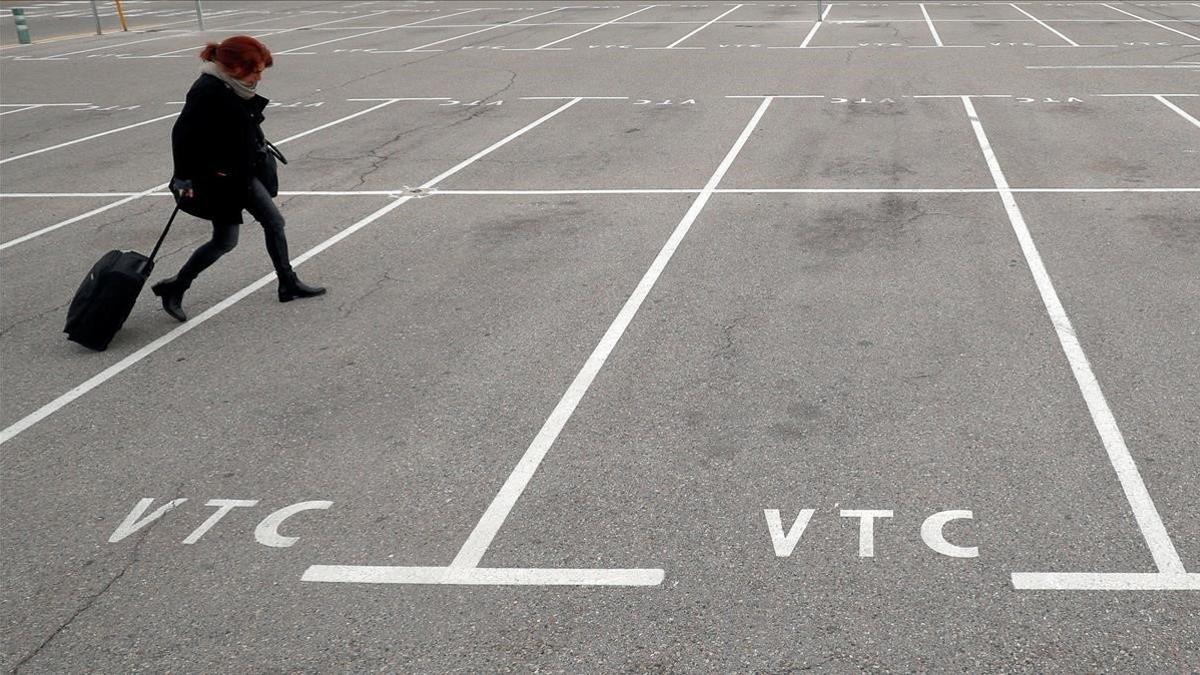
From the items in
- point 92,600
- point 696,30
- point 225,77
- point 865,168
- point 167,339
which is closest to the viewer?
point 92,600

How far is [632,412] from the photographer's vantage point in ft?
20.5

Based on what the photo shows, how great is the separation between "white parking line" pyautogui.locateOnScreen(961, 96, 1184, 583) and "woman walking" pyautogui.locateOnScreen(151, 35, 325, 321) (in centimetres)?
540

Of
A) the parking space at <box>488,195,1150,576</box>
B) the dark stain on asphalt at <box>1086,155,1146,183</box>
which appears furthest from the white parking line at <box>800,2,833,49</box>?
the parking space at <box>488,195,1150,576</box>

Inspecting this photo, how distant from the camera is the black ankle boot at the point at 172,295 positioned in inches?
314

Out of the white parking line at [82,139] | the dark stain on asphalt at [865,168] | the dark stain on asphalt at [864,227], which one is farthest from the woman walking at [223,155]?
the white parking line at [82,139]

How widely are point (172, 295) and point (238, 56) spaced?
1.79 meters

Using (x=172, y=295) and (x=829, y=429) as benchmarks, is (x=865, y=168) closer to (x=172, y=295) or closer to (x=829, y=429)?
(x=829, y=429)

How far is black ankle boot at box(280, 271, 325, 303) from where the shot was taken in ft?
27.1

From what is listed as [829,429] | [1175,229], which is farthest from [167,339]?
[1175,229]

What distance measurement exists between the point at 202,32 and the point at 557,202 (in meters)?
25.8

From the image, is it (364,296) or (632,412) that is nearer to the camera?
(632,412)

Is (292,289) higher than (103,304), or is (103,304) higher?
(103,304)

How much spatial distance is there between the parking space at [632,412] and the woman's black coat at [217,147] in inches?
34.6

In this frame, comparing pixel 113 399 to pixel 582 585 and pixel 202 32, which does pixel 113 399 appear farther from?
pixel 202 32
